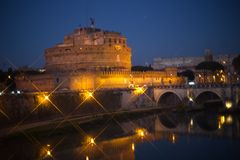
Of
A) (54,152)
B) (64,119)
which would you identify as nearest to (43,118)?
(64,119)

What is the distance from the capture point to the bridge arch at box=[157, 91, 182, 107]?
35.2 m

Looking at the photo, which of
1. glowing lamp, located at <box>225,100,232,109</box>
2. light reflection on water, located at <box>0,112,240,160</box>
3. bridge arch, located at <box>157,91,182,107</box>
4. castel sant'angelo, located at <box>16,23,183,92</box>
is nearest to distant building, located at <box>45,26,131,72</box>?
castel sant'angelo, located at <box>16,23,183,92</box>

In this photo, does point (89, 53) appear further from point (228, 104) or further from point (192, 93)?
point (228, 104)

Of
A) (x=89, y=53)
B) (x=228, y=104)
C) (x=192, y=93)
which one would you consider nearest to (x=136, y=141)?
(x=228, y=104)

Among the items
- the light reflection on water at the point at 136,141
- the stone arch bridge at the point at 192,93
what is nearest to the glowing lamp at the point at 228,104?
the stone arch bridge at the point at 192,93

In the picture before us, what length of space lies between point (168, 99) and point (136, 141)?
16.6 meters

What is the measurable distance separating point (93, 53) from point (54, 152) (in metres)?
20.7

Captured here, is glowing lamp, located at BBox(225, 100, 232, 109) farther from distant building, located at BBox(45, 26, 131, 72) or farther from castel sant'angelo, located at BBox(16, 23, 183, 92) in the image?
distant building, located at BBox(45, 26, 131, 72)

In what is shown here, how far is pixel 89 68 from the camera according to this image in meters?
37.1

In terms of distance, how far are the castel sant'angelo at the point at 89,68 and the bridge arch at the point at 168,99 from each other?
10.5 feet

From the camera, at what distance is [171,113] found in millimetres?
31188

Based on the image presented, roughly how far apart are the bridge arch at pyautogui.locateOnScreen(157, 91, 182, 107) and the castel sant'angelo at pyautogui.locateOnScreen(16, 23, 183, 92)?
125 inches

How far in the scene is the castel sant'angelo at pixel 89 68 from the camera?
3344 cm

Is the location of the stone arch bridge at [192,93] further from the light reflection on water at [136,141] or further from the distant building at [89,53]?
the distant building at [89,53]
